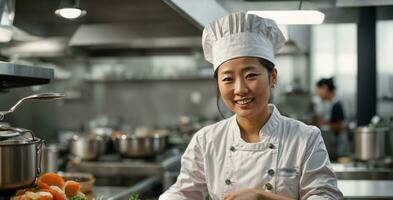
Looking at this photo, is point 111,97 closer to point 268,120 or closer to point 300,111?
point 300,111

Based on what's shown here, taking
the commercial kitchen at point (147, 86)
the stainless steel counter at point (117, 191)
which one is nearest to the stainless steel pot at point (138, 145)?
the commercial kitchen at point (147, 86)

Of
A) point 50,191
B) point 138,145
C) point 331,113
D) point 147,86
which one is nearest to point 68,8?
point 50,191

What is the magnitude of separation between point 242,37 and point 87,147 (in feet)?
7.02

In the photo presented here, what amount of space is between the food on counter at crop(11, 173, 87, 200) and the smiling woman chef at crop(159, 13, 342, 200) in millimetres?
350

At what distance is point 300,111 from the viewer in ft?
21.6

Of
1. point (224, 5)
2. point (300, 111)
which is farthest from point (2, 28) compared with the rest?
point (300, 111)

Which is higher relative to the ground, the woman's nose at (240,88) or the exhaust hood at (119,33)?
the exhaust hood at (119,33)

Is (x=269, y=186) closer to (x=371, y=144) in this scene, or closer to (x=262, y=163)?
(x=262, y=163)

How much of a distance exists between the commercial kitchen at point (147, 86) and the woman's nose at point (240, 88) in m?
0.37

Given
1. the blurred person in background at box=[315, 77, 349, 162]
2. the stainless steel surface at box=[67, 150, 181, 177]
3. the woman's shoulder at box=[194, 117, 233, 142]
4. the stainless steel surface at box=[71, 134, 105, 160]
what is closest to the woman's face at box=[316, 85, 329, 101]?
the blurred person in background at box=[315, 77, 349, 162]

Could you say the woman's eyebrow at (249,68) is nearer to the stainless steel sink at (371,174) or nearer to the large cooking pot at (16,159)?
the large cooking pot at (16,159)

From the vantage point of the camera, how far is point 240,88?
1.46 meters

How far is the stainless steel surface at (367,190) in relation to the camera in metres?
1.94

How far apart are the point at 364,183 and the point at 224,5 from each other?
1.08 m
